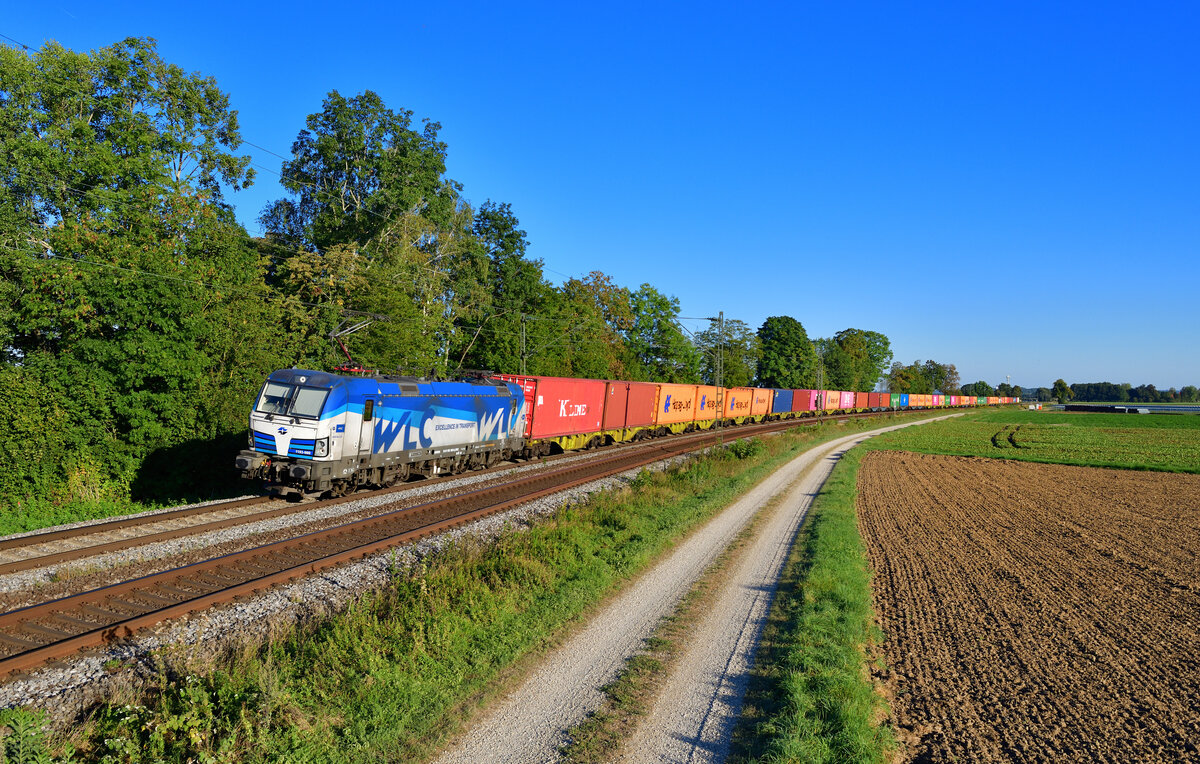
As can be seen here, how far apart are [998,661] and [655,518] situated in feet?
28.4

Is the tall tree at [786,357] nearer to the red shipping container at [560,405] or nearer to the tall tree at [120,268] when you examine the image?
the red shipping container at [560,405]

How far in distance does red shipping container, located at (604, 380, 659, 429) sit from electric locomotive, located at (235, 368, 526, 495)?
11.4 m

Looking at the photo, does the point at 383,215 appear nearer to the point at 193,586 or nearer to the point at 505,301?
the point at 505,301

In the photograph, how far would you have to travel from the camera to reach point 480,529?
47.8 ft

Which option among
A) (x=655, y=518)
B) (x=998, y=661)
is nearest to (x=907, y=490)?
(x=655, y=518)

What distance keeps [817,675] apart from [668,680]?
1717 millimetres

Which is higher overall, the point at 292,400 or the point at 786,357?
the point at 786,357

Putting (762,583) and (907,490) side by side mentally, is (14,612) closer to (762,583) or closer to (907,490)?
(762,583)

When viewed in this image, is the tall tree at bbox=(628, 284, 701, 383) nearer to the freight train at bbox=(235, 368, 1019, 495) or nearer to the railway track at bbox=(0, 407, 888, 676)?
the freight train at bbox=(235, 368, 1019, 495)

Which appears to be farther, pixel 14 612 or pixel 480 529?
pixel 480 529

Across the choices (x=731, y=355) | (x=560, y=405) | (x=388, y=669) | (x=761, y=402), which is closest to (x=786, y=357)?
(x=731, y=355)

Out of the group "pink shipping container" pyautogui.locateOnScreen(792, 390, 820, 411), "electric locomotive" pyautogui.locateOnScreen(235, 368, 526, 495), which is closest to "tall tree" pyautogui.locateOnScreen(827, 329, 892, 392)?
"pink shipping container" pyautogui.locateOnScreen(792, 390, 820, 411)

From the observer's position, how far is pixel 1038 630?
9117mm

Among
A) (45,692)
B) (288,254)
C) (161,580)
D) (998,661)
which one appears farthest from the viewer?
(288,254)
